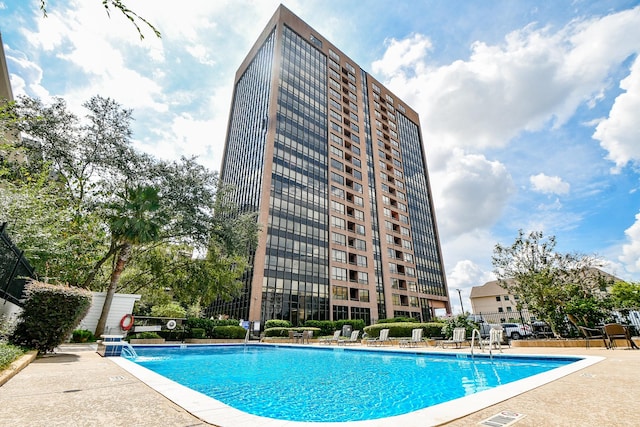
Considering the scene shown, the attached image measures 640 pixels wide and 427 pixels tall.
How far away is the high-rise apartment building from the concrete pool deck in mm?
27671

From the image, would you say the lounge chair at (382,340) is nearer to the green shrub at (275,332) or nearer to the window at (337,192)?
the green shrub at (275,332)

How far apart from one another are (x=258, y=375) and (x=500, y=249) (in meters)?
15.9

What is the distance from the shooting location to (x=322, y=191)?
4678 cm

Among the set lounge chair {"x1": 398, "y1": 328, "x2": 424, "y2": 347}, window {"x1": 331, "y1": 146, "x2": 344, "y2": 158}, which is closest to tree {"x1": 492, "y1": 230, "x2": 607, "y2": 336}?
lounge chair {"x1": 398, "y1": 328, "x2": 424, "y2": 347}

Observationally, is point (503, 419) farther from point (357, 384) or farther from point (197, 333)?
point (197, 333)

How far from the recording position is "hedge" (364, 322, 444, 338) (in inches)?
704

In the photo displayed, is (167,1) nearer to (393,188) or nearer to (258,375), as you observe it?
(258,375)

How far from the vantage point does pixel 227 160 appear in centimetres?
5762

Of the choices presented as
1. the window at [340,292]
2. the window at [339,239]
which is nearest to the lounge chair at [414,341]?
the window at [340,292]

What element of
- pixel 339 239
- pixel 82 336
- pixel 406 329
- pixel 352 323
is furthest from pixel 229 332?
pixel 339 239

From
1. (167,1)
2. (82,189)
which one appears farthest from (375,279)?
(167,1)

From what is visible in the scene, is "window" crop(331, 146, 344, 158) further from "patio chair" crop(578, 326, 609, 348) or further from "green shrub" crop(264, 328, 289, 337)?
"patio chair" crop(578, 326, 609, 348)

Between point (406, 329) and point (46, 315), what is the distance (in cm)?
1824

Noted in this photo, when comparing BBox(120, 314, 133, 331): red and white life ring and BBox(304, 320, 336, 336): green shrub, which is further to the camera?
BBox(304, 320, 336, 336): green shrub
